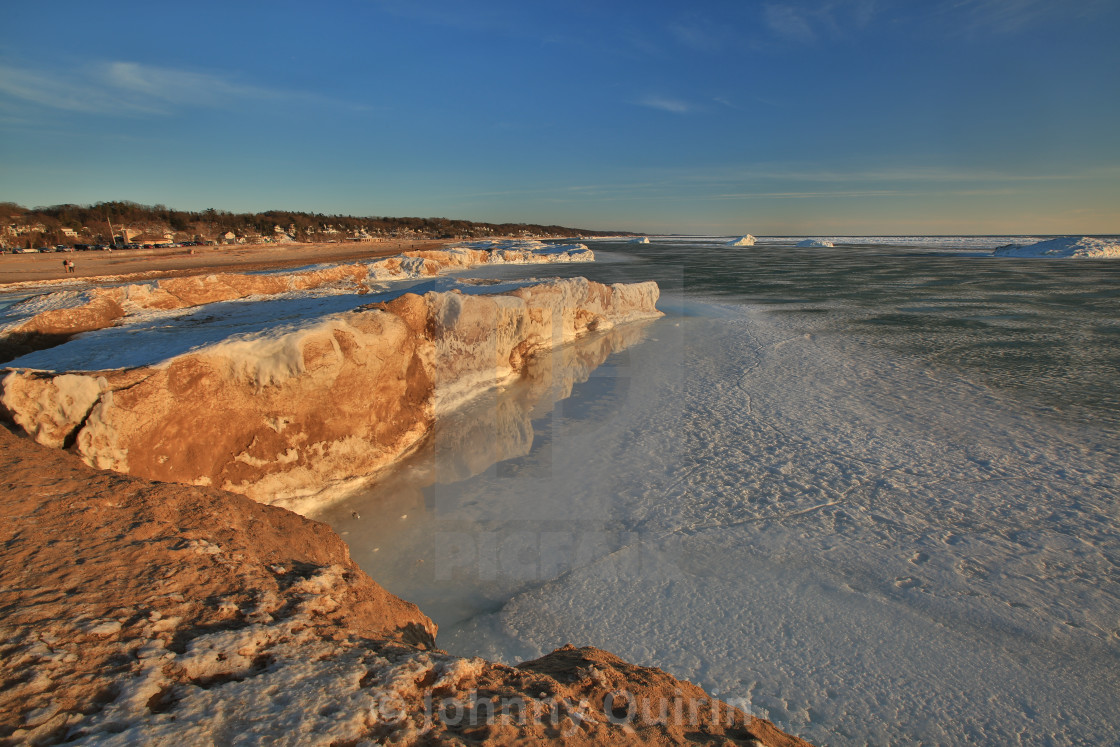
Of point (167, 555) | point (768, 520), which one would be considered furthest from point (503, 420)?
point (167, 555)

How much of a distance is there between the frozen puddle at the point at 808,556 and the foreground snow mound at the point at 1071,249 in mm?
43638

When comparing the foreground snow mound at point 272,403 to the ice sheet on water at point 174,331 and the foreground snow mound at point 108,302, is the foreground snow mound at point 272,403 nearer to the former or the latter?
the ice sheet on water at point 174,331

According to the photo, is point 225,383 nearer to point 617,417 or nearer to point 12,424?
point 12,424

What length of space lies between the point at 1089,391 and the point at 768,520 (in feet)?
17.7

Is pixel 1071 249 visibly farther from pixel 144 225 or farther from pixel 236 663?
pixel 144 225

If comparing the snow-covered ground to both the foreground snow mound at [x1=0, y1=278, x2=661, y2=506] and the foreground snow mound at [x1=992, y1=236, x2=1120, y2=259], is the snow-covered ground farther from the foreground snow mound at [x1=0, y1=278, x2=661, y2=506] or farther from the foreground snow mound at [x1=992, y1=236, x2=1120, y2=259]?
the foreground snow mound at [x1=992, y1=236, x2=1120, y2=259]

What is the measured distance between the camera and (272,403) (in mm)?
3939

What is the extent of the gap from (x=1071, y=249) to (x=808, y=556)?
4827cm

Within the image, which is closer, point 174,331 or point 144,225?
point 174,331

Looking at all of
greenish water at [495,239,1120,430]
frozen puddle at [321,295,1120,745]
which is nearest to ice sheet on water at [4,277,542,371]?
frozen puddle at [321,295,1120,745]

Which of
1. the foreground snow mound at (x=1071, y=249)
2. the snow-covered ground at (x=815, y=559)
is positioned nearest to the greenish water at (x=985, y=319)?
the snow-covered ground at (x=815, y=559)

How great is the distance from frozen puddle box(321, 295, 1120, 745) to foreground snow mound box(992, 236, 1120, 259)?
143ft

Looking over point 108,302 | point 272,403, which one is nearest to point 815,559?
point 272,403

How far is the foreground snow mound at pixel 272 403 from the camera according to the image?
3.12 metres
